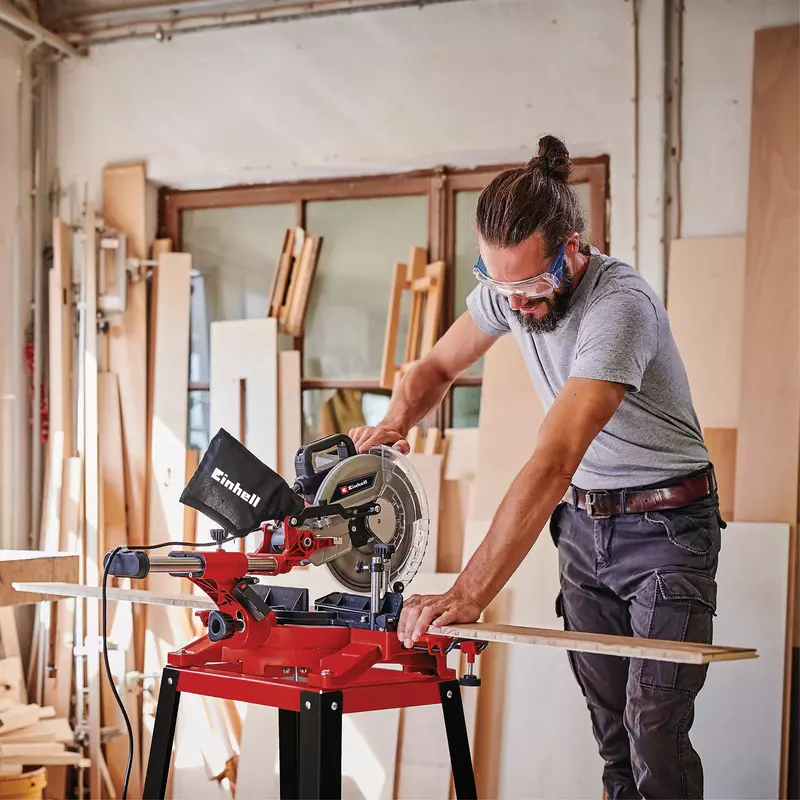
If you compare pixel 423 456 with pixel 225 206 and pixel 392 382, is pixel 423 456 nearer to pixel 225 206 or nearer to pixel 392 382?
pixel 392 382

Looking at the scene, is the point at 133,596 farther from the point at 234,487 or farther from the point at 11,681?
the point at 11,681

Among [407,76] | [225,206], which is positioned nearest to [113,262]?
[225,206]

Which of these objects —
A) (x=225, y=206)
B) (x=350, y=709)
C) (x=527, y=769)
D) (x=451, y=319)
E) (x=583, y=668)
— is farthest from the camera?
(x=225, y=206)

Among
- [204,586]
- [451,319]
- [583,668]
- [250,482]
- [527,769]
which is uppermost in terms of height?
[451,319]

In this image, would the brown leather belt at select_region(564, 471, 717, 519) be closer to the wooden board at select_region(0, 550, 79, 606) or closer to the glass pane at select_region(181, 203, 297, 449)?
the wooden board at select_region(0, 550, 79, 606)

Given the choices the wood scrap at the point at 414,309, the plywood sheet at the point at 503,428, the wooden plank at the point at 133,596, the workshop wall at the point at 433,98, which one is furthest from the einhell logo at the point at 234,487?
the workshop wall at the point at 433,98

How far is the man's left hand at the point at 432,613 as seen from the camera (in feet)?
5.55

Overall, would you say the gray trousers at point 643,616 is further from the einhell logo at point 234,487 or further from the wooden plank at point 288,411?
the wooden plank at point 288,411

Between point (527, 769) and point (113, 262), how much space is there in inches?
90.4

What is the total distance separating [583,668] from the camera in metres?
2.25

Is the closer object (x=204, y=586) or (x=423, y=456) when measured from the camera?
(x=204, y=586)

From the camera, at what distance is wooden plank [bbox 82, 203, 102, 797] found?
3564 millimetres

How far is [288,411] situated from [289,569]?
1925 millimetres

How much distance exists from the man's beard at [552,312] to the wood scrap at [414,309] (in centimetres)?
141
